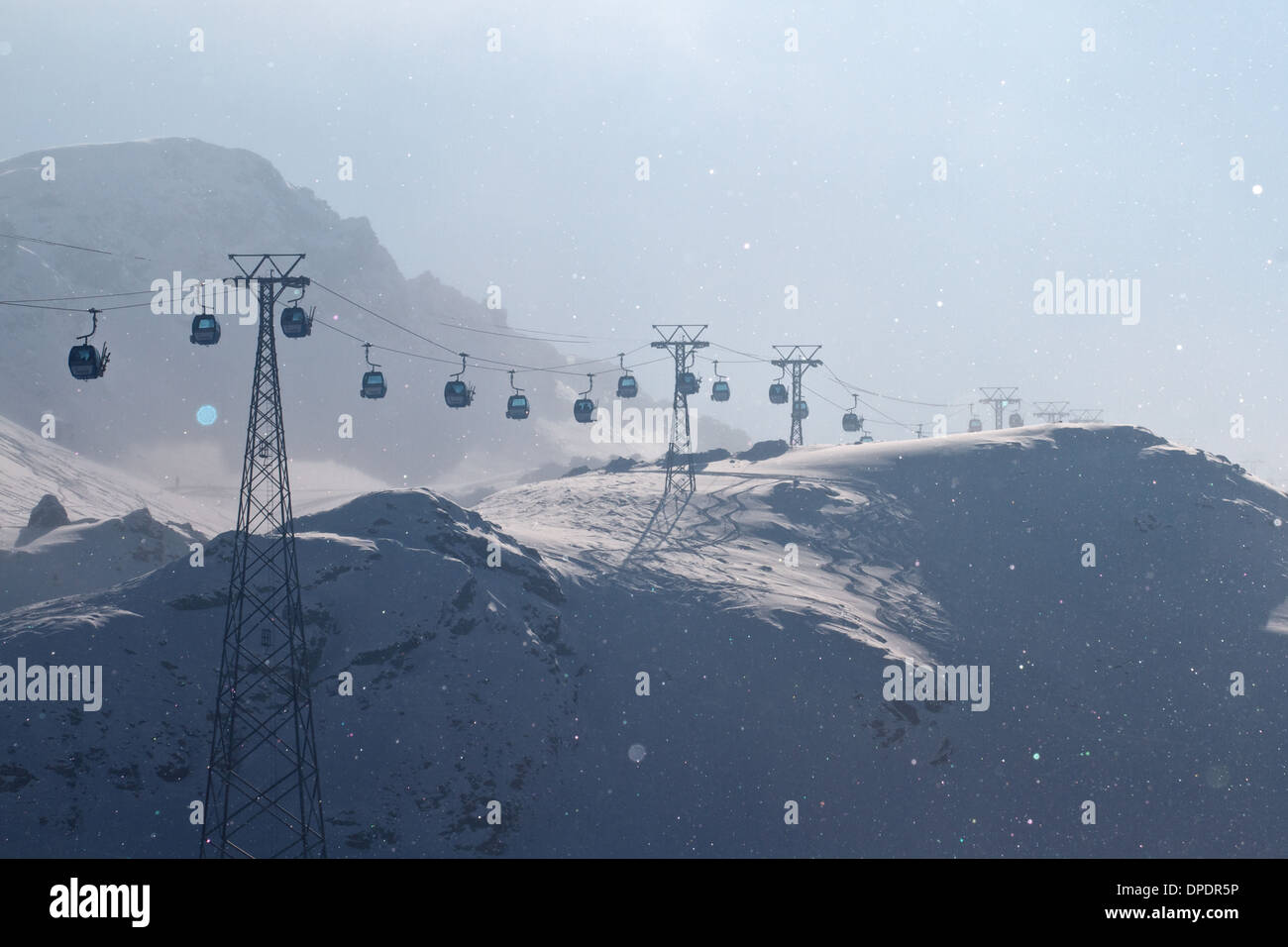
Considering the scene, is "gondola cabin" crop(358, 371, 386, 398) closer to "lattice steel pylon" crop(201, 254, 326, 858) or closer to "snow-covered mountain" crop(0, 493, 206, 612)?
"lattice steel pylon" crop(201, 254, 326, 858)

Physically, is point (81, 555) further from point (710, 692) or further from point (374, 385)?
point (710, 692)

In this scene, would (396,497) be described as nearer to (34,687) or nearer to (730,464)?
(34,687)

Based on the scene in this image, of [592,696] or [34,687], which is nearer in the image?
[34,687]

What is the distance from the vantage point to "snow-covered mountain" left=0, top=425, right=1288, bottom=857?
1820 inches

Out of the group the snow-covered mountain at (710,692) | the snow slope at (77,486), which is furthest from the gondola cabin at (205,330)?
the snow slope at (77,486)

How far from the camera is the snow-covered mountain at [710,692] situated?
46.2 m

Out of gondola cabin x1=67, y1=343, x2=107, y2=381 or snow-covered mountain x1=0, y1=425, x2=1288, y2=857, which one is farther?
snow-covered mountain x1=0, y1=425, x2=1288, y2=857

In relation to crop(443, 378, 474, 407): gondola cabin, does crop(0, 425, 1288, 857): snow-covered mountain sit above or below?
below

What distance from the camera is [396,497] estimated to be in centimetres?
6425

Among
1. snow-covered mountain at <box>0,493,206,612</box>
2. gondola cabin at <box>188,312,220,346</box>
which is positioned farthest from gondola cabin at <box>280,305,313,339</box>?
snow-covered mountain at <box>0,493,206,612</box>

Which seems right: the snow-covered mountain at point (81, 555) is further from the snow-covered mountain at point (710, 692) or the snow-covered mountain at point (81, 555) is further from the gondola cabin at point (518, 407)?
the gondola cabin at point (518, 407)

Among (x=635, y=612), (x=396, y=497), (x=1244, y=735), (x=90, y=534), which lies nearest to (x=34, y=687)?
(x=396, y=497)
